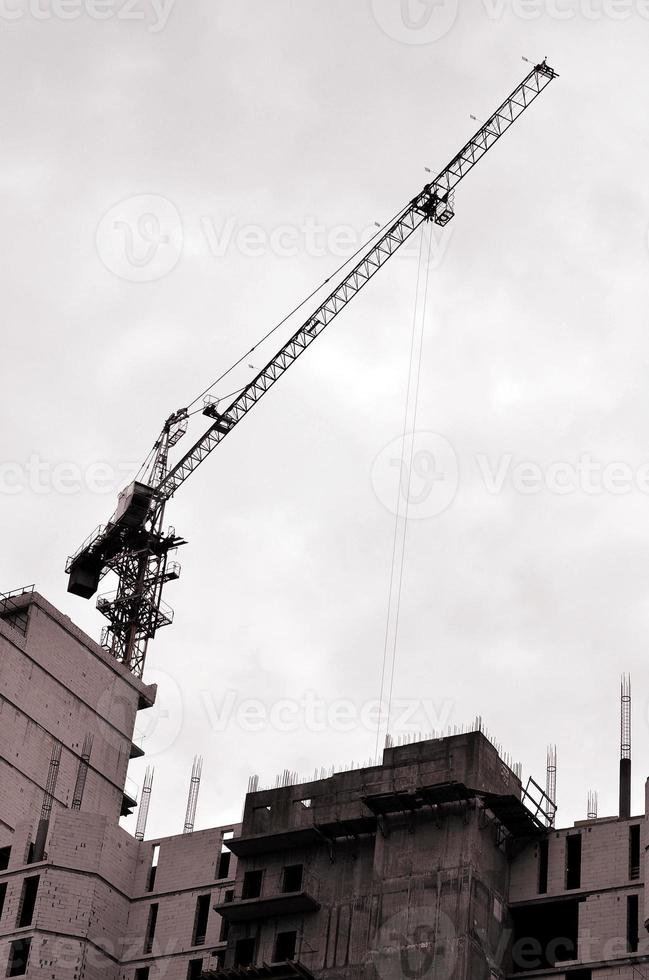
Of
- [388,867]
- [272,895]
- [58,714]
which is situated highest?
[58,714]

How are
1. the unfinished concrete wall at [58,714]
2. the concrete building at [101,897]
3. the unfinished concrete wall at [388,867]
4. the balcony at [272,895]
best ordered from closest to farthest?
the unfinished concrete wall at [388,867]
the balcony at [272,895]
the concrete building at [101,897]
the unfinished concrete wall at [58,714]

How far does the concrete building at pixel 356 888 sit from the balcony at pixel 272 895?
0.10 metres

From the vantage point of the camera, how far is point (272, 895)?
94688 millimetres

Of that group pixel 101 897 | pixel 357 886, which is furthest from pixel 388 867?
pixel 101 897

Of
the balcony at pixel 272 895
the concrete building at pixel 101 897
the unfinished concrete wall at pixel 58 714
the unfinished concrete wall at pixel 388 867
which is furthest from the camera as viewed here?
the unfinished concrete wall at pixel 58 714

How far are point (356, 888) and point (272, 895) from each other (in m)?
5.11

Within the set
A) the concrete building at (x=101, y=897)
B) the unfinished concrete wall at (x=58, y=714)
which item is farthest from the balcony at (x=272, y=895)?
the unfinished concrete wall at (x=58, y=714)

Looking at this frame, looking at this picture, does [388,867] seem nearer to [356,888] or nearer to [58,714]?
[356,888]

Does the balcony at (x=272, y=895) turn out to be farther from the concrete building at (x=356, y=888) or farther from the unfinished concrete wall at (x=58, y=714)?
the unfinished concrete wall at (x=58, y=714)

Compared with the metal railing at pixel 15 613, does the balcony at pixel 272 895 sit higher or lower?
lower

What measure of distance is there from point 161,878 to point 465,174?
74.7 m

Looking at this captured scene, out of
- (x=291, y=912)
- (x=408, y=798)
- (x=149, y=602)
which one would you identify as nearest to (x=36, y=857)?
(x=291, y=912)

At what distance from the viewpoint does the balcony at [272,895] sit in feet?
306

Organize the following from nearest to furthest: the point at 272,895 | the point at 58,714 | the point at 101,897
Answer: the point at 272,895, the point at 101,897, the point at 58,714
